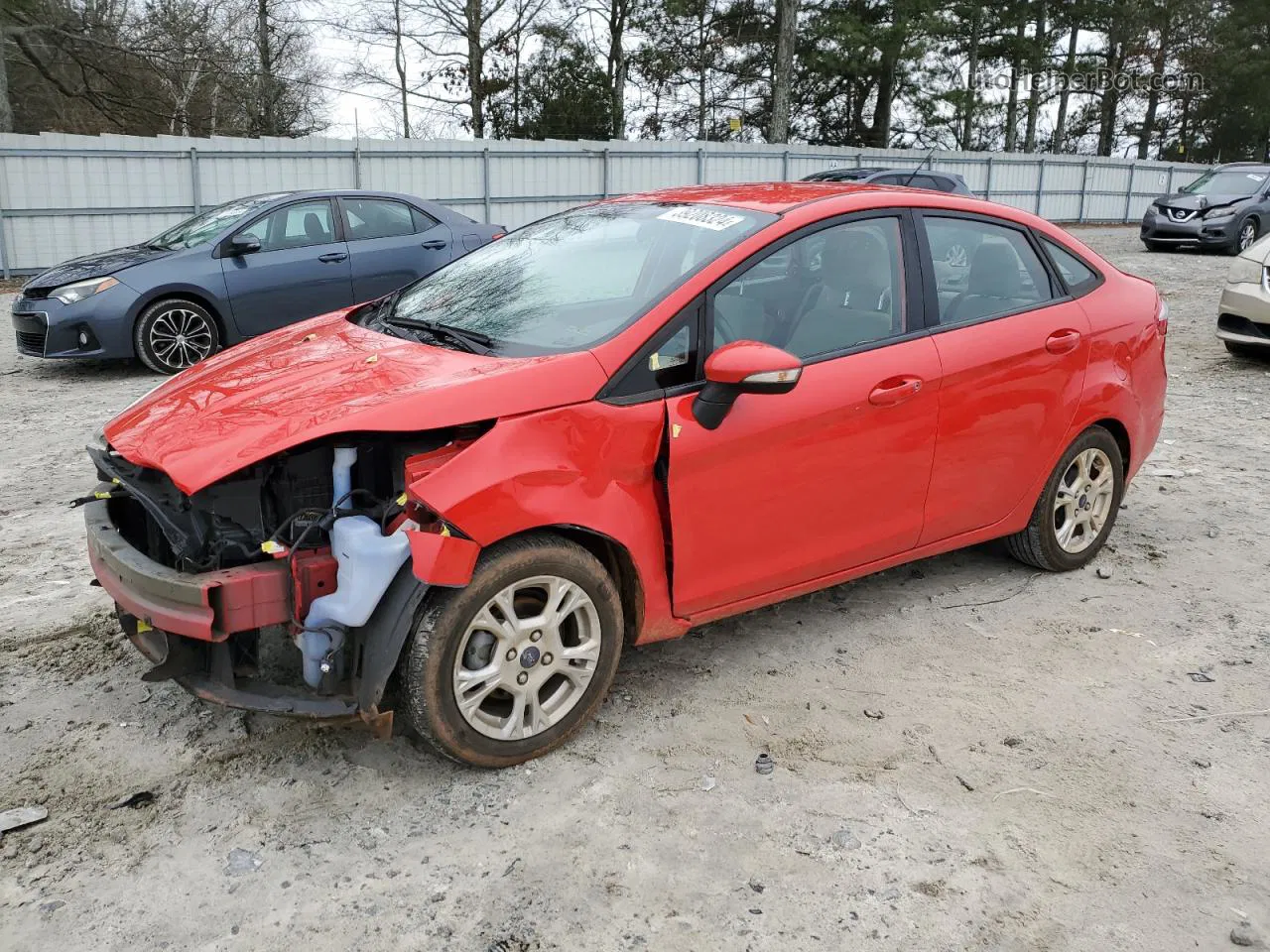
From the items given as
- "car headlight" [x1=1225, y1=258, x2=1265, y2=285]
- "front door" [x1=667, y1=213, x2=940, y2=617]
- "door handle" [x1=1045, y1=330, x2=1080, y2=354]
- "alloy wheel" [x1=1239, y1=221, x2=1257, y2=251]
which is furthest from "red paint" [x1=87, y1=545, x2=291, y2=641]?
"alloy wheel" [x1=1239, y1=221, x2=1257, y2=251]

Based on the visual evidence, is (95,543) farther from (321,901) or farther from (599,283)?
(599,283)

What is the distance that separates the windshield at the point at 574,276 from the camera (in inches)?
133

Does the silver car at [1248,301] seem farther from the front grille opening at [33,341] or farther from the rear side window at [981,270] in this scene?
the front grille opening at [33,341]

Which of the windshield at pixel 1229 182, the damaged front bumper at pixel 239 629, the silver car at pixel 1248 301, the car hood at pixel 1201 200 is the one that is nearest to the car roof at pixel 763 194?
the damaged front bumper at pixel 239 629

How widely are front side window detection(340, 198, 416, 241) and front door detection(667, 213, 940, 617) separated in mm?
7005

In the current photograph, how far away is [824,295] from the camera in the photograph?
3656 millimetres

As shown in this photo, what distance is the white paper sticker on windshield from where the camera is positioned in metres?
3.66

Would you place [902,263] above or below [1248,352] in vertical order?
above

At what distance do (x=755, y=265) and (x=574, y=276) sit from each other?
0.69 metres

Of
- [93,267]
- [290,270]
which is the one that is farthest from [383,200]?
[93,267]

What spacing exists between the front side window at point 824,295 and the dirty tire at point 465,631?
0.85 metres

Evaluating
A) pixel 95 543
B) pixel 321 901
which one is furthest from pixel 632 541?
pixel 95 543

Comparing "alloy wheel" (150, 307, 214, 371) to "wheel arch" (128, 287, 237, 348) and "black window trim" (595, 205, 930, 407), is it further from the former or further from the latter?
"black window trim" (595, 205, 930, 407)

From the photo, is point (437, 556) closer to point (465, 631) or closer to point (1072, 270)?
point (465, 631)
